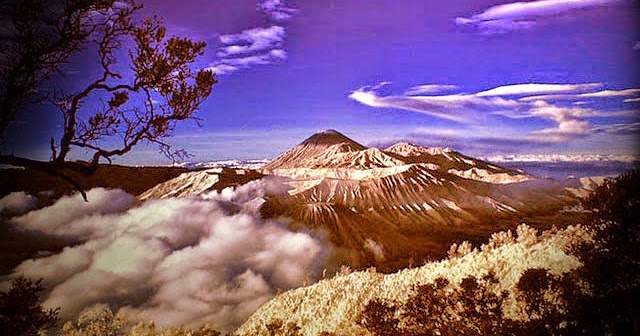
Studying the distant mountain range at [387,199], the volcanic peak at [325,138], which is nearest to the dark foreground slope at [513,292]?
the distant mountain range at [387,199]

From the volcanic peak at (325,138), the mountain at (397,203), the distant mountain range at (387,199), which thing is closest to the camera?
the distant mountain range at (387,199)

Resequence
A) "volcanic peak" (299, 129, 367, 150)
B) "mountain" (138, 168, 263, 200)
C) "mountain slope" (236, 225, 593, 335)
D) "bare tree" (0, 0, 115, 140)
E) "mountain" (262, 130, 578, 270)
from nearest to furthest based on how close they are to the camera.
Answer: "bare tree" (0, 0, 115, 140)
"mountain slope" (236, 225, 593, 335)
"mountain" (138, 168, 263, 200)
"mountain" (262, 130, 578, 270)
"volcanic peak" (299, 129, 367, 150)

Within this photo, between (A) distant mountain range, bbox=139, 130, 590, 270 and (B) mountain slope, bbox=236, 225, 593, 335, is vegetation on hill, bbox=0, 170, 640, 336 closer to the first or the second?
(B) mountain slope, bbox=236, 225, 593, 335

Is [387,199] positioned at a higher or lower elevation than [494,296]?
higher

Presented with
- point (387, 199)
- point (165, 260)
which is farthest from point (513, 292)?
point (387, 199)

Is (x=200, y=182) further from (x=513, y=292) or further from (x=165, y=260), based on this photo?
(x=513, y=292)

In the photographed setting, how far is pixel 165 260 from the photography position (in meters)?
6.68

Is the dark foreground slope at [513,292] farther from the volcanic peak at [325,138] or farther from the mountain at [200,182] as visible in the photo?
the volcanic peak at [325,138]

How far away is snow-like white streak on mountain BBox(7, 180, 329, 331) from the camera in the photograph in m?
5.96

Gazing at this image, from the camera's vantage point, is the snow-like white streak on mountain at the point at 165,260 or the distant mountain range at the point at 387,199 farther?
the distant mountain range at the point at 387,199

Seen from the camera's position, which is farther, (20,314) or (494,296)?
(494,296)

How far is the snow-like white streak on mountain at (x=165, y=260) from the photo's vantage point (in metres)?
5.96

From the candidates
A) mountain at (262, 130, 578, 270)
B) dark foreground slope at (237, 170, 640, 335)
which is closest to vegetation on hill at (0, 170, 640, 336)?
dark foreground slope at (237, 170, 640, 335)

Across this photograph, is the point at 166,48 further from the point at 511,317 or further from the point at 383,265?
the point at 383,265
